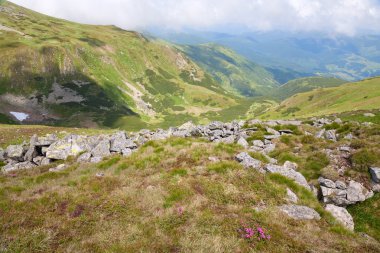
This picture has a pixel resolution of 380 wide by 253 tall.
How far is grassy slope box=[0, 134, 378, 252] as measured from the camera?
12625 millimetres

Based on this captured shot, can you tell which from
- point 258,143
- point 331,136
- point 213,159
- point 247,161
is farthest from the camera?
point 331,136

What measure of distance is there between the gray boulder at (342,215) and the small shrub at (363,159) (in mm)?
5378

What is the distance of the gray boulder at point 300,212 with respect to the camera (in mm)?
15492

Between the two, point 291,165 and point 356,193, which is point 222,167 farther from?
point 356,193

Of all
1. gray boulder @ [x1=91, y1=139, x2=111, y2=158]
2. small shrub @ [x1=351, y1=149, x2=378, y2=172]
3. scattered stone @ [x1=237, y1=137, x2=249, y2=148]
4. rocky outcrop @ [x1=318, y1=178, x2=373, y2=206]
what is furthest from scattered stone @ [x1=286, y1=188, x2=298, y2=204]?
gray boulder @ [x1=91, y1=139, x2=111, y2=158]

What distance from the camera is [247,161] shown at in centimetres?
2106

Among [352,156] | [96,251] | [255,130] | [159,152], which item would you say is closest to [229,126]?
[255,130]

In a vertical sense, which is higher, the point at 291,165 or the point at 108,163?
the point at 291,165

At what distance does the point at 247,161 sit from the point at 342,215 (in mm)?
7088

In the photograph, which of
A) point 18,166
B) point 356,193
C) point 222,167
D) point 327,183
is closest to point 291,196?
point 327,183

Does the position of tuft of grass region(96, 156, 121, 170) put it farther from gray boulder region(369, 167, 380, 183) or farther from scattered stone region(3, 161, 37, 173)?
gray boulder region(369, 167, 380, 183)

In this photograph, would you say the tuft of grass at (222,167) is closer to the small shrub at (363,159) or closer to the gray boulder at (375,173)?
the small shrub at (363,159)

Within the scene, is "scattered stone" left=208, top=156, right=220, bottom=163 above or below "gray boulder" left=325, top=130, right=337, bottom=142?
below

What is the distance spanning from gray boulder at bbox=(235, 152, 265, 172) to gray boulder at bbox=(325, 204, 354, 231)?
502cm
